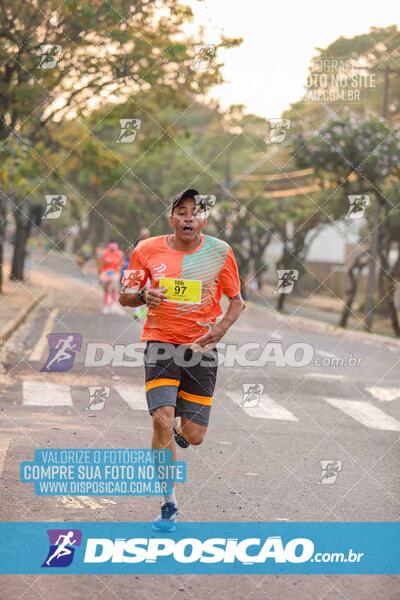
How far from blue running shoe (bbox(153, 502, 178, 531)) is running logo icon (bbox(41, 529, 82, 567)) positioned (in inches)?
18.2

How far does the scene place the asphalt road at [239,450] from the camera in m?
6.53

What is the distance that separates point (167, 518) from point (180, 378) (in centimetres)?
81

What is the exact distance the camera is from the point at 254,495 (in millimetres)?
9055

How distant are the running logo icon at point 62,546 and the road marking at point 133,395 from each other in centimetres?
679

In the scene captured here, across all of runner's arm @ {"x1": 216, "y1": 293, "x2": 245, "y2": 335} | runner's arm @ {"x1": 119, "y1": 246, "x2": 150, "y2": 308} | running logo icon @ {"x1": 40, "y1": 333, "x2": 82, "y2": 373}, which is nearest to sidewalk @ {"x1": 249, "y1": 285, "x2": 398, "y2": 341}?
running logo icon @ {"x1": 40, "y1": 333, "x2": 82, "y2": 373}

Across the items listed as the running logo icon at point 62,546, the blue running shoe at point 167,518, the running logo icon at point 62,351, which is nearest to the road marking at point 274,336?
the running logo icon at point 62,351

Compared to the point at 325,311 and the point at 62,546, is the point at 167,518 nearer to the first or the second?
the point at 62,546

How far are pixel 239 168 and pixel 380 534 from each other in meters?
59.7

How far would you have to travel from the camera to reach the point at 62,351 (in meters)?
19.8

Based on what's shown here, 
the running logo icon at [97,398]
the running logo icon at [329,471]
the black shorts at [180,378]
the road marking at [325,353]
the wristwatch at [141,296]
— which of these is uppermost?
the wristwatch at [141,296]

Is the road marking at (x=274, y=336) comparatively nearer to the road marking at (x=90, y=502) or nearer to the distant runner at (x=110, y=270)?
the distant runner at (x=110, y=270)

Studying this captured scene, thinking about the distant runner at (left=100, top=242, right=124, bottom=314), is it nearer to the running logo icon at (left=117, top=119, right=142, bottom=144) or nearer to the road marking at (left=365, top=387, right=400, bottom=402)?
the road marking at (left=365, top=387, right=400, bottom=402)

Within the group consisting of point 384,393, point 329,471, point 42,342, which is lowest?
point 42,342

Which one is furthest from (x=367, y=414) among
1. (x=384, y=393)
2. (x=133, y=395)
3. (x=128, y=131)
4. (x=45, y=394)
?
(x=128, y=131)
